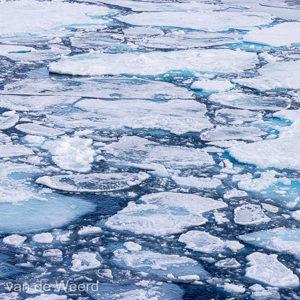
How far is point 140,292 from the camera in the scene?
2.05 meters

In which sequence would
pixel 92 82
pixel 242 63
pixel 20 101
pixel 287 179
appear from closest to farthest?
pixel 287 179
pixel 20 101
pixel 92 82
pixel 242 63

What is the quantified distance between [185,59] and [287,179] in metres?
3.06

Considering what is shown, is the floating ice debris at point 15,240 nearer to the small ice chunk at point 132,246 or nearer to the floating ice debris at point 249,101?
the small ice chunk at point 132,246

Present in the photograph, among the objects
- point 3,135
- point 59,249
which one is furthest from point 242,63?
point 59,249

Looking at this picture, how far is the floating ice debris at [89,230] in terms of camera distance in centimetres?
247

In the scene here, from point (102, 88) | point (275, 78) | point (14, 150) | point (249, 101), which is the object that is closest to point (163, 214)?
point (14, 150)

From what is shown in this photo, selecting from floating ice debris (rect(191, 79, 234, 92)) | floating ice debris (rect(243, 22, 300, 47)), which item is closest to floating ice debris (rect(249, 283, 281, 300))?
floating ice debris (rect(191, 79, 234, 92))

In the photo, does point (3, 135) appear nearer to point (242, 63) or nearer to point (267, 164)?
point (267, 164)

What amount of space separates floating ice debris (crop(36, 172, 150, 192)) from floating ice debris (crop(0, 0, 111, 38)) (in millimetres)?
4466

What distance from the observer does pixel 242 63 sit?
5.89m

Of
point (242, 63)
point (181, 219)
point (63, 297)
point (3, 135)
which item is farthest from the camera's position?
point (242, 63)

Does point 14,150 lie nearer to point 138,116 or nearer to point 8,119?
point 8,119

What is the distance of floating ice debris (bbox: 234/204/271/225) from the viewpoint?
2607 millimetres

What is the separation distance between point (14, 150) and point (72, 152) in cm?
33
